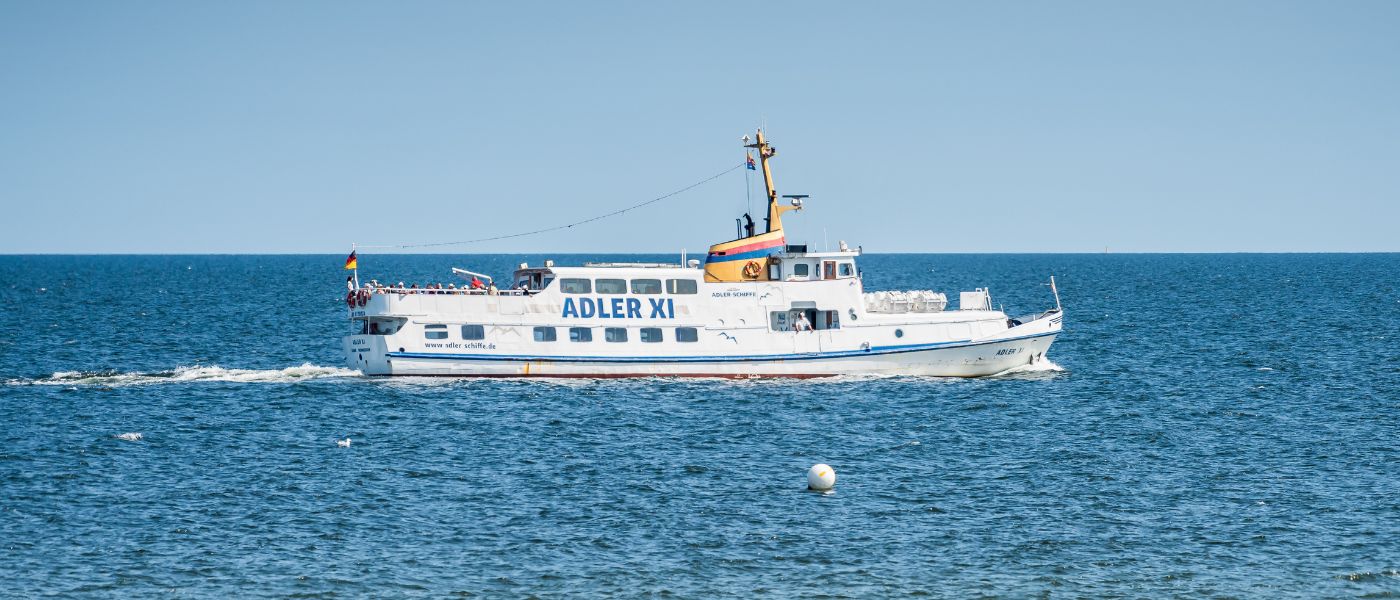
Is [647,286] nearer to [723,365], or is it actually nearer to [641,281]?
[641,281]

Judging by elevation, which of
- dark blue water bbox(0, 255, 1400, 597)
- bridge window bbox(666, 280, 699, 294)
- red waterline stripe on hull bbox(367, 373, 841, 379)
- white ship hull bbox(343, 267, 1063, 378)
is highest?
bridge window bbox(666, 280, 699, 294)

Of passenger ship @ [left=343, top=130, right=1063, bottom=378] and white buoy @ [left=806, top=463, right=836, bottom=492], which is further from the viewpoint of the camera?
passenger ship @ [left=343, top=130, right=1063, bottom=378]

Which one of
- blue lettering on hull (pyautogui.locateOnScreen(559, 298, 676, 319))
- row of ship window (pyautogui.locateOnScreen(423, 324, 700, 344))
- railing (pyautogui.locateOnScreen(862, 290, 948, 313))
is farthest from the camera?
railing (pyautogui.locateOnScreen(862, 290, 948, 313))

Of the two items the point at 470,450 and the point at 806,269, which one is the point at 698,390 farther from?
the point at 470,450

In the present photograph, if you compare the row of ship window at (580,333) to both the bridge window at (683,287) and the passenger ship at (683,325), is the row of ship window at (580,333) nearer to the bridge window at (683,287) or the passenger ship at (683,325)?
the passenger ship at (683,325)

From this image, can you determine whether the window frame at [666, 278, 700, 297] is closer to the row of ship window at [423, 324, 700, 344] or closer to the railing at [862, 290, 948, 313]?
the row of ship window at [423, 324, 700, 344]

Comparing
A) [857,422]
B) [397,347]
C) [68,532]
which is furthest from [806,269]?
[68,532]

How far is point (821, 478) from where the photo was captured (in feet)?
111

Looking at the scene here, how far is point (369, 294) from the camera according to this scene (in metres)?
51.1

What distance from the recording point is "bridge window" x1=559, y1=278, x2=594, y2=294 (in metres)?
51.9

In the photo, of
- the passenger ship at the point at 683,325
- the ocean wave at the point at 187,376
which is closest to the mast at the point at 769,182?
the passenger ship at the point at 683,325

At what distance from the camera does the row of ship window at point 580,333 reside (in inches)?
2020

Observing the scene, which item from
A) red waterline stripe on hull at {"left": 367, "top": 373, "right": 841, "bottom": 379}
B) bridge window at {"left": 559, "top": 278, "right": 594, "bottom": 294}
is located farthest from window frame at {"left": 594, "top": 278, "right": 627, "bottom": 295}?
red waterline stripe on hull at {"left": 367, "top": 373, "right": 841, "bottom": 379}

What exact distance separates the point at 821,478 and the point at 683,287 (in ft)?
65.5
